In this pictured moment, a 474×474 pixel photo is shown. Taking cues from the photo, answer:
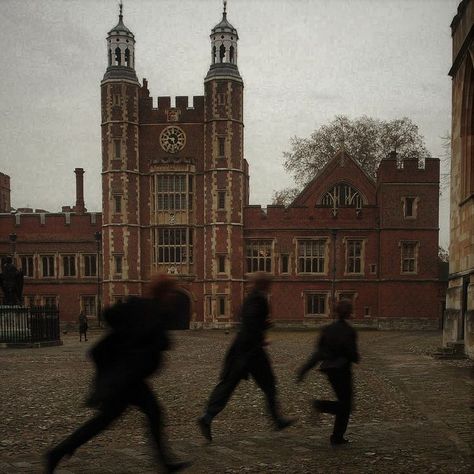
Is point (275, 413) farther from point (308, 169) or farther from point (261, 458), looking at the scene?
point (308, 169)

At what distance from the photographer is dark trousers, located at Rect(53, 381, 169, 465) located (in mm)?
4309

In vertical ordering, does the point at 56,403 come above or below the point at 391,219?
below

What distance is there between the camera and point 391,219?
3353 cm

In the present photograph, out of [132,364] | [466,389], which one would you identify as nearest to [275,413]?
[132,364]

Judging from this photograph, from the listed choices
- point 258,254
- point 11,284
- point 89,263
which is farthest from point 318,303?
point 11,284

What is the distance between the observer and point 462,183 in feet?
52.0

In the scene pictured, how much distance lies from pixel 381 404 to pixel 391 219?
26.8 meters

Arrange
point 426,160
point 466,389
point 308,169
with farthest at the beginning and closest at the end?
point 308,169 < point 426,160 < point 466,389

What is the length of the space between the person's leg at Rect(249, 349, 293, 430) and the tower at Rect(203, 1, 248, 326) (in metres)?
27.4

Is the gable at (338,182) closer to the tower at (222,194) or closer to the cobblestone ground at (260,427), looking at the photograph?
the tower at (222,194)

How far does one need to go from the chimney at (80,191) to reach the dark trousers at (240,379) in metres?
36.2

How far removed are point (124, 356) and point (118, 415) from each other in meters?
0.50

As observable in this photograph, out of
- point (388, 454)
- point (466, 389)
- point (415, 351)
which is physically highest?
point (388, 454)

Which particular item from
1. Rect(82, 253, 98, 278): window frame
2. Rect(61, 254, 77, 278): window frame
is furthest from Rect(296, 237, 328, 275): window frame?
Rect(61, 254, 77, 278): window frame
